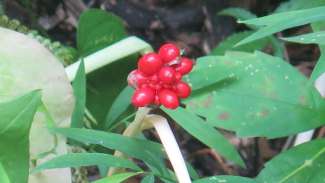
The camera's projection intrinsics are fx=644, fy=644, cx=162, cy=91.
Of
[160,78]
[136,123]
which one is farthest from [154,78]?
[136,123]

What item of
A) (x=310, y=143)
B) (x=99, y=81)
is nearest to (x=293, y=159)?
(x=310, y=143)

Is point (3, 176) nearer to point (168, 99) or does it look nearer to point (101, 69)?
point (168, 99)

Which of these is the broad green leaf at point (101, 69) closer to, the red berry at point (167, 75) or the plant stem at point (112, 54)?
the plant stem at point (112, 54)

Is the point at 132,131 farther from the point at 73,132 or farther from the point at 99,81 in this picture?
the point at 99,81

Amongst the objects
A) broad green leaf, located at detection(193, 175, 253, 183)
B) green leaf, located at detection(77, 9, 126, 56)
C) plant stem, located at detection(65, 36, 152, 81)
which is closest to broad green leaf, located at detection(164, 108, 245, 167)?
broad green leaf, located at detection(193, 175, 253, 183)

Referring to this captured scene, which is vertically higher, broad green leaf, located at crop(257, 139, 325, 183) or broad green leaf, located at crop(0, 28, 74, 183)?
broad green leaf, located at crop(0, 28, 74, 183)

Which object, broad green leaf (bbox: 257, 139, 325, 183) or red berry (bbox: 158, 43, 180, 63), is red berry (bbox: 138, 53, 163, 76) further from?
broad green leaf (bbox: 257, 139, 325, 183)
